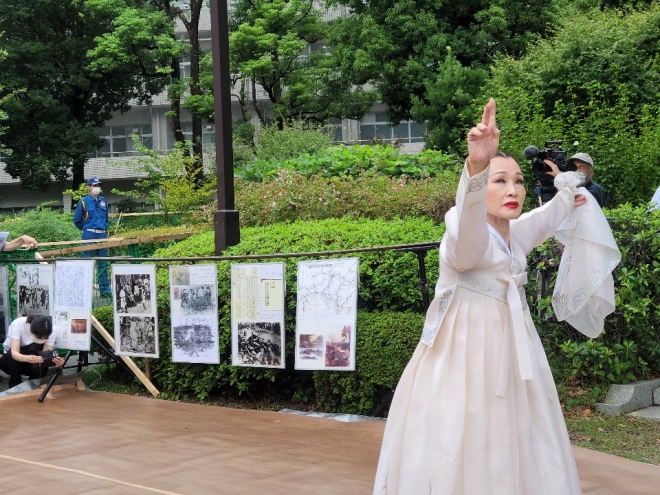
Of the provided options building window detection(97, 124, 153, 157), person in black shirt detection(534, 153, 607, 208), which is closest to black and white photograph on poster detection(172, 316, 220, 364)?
person in black shirt detection(534, 153, 607, 208)

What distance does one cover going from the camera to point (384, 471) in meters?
4.00

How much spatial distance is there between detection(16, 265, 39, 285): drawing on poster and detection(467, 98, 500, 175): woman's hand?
650 centimetres

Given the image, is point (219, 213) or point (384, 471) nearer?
point (384, 471)

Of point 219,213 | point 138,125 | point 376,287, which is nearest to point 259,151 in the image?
point 219,213

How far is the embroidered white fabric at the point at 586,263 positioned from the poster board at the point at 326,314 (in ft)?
8.91

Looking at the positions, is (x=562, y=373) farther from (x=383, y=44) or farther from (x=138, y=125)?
(x=138, y=125)

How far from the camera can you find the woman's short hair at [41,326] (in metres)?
8.66

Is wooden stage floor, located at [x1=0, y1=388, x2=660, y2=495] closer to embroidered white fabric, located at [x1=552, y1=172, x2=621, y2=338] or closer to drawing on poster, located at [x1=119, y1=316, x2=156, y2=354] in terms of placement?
drawing on poster, located at [x1=119, y1=316, x2=156, y2=354]

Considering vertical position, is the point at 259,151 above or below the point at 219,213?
above

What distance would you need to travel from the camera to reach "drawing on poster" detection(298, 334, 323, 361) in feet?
22.9

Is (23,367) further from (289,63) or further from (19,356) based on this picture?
(289,63)

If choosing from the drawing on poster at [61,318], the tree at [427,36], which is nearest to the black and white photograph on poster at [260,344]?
the drawing on poster at [61,318]

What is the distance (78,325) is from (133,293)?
768 mm

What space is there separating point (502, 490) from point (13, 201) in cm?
4698
